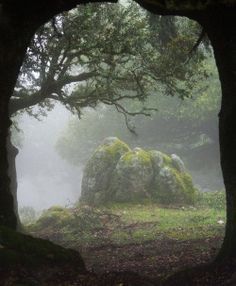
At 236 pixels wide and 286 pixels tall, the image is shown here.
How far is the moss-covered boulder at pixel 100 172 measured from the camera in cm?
2661

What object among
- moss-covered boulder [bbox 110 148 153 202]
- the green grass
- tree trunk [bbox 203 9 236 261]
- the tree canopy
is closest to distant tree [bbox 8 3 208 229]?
the tree canopy

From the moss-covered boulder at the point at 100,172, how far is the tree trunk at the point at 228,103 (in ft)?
56.1

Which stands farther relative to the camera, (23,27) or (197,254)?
(197,254)

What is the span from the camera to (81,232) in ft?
63.6

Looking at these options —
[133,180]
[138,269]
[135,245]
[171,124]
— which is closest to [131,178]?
[133,180]

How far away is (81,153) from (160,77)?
4167 centimetres

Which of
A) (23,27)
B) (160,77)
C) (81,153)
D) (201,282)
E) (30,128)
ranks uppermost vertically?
(30,128)

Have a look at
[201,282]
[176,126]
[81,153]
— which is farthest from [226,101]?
[81,153]

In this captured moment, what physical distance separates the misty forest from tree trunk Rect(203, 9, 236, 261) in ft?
0.08

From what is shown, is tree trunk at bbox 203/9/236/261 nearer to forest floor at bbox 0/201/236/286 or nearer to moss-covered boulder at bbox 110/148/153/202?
forest floor at bbox 0/201/236/286

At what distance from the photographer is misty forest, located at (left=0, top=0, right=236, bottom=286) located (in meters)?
8.70

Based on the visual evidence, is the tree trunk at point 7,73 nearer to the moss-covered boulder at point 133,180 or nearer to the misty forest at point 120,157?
the misty forest at point 120,157

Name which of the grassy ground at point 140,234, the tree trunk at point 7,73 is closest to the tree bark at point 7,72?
the tree trunk at point 7,73

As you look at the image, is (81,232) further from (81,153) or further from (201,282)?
(81,153)
